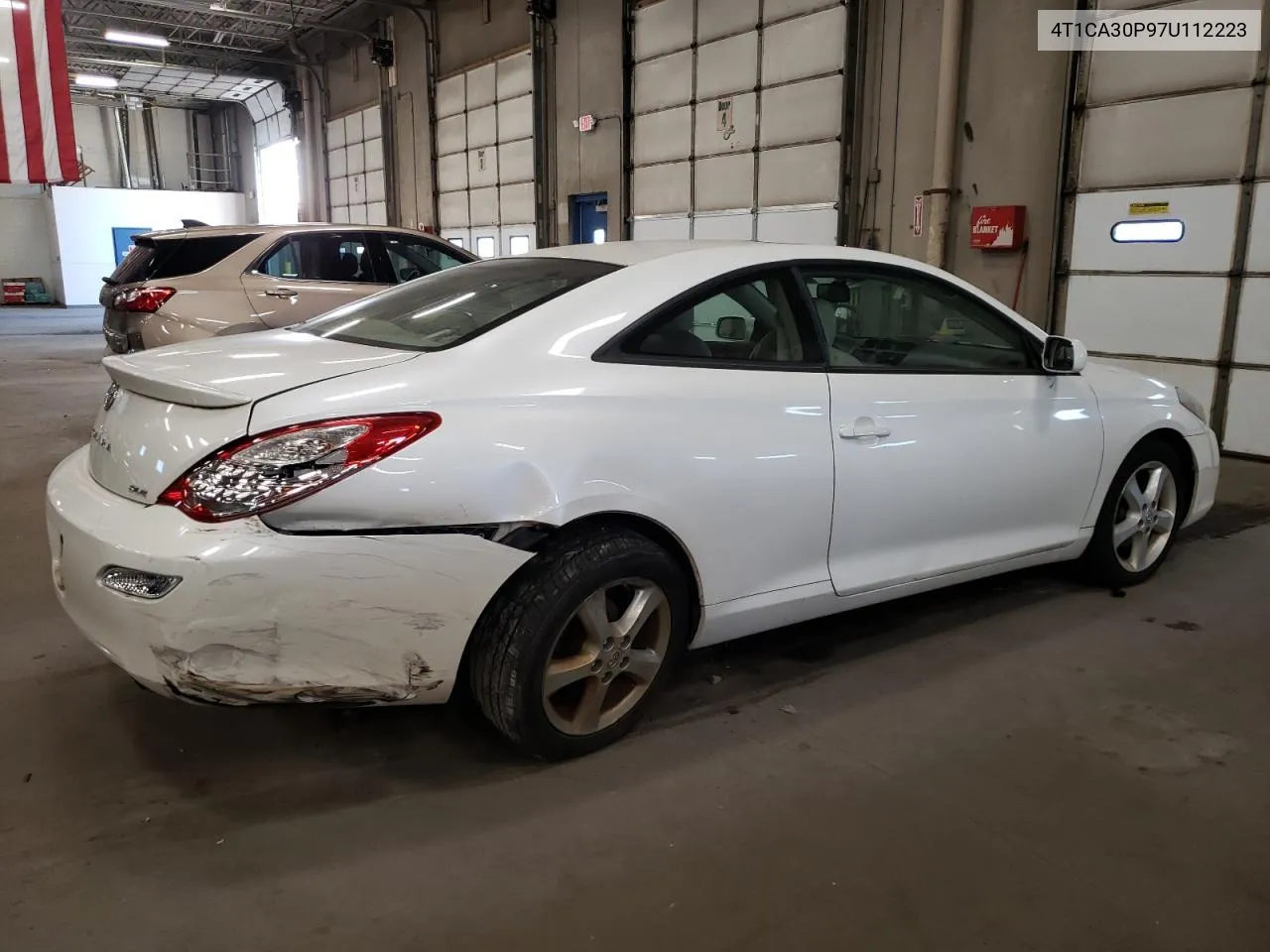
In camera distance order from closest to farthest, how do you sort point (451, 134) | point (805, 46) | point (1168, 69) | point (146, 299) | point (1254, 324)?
point (146, 299) → point (1254, 324) → point (1168, 69) → point (805, 46) → point (451, 134)

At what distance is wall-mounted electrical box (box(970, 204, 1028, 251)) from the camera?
7719mm

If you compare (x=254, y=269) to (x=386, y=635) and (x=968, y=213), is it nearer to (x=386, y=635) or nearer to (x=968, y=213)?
(x=386, y=635)

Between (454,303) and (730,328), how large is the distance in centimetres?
82

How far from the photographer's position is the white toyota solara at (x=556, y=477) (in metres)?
1.94

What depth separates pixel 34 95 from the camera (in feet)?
33.1

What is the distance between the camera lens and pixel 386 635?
6.65 feet

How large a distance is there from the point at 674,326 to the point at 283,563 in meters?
1.18

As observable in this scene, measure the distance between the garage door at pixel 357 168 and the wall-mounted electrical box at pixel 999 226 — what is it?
12.1 metres

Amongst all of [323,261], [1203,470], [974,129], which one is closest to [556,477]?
[1203,470]

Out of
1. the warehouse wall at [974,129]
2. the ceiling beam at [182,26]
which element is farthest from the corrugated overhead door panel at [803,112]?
the ceiling beam at [182,26]

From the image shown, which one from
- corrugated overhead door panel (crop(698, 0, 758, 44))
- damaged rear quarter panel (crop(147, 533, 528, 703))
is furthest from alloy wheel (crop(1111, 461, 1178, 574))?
corrugated overhead door panel (crop(698, 0, 758, 44))

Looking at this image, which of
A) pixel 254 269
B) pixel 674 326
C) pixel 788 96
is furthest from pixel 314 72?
pixel 674 326

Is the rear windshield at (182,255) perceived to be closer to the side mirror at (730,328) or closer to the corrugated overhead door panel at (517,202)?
the side mirror at (730,328)

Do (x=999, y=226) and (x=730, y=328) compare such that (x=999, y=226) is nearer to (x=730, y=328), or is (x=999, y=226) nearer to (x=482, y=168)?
(x=730, y=328)
